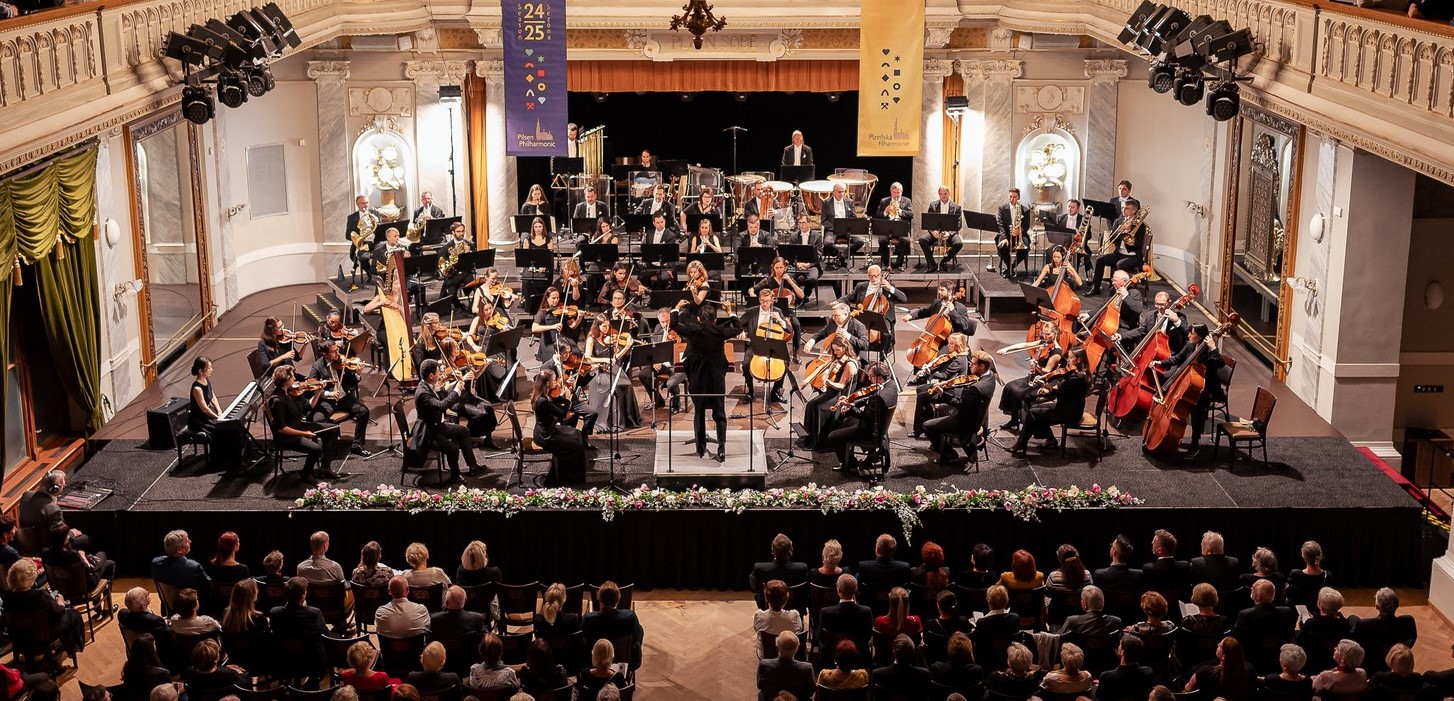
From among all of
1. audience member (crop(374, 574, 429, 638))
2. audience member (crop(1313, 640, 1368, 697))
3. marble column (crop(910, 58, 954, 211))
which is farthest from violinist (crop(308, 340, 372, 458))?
marble column (crop(910, 58, 954, 211))

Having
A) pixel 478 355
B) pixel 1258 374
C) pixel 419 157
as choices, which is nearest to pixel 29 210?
pixel 478 355

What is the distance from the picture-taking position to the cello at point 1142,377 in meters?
15.1

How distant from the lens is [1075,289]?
20.0 meters

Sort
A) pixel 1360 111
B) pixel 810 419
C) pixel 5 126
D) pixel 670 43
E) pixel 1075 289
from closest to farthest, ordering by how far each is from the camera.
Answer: pixel 5 126 → pixel 1360 111 → pixel 810 419 → pixel 1075 289 → pixel 670 43

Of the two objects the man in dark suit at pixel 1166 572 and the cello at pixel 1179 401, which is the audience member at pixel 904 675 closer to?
the man in dark suit at pixel 1166 572

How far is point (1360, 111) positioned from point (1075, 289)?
697 centimetres

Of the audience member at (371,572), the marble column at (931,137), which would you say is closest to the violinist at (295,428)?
the audience member at (371,572)

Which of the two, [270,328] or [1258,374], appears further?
[1258,374]

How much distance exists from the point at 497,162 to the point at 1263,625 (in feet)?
45.6

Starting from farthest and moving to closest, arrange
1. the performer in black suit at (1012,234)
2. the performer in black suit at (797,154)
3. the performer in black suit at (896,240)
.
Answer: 1. the performer in black suit at (797,154)
2. the performer in black suit at (1012,234)
3. the performer in black suit at (896,240)

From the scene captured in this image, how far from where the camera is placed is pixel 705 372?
14.3 metres

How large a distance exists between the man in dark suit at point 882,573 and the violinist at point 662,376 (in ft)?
14.8

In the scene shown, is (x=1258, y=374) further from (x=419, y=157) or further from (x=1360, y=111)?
(x=419, y=157)

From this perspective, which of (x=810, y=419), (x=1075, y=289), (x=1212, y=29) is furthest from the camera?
(x=1075, y=289)
